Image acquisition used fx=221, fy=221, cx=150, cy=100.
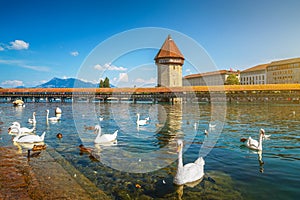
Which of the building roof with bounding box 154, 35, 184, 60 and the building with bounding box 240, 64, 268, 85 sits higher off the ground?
the building roof with bounding box 154, 35, 184, 60

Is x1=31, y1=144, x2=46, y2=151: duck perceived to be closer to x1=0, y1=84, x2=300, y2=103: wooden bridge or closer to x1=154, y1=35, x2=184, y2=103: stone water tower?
x1=0, y1=84, x2=300, y2=103: wooden bridge

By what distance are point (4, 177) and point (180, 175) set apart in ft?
12.2

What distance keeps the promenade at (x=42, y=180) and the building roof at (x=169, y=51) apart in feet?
165

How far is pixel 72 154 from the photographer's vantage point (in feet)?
22.4

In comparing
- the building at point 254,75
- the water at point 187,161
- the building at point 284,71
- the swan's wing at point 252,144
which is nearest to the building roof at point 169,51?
the building at point 284,71

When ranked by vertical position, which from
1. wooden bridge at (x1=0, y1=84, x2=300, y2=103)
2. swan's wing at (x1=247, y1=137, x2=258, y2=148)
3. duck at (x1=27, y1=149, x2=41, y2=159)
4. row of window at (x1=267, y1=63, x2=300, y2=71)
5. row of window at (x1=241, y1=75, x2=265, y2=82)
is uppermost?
row of window at (x1=267, y1=63, x2=300, y2=71)

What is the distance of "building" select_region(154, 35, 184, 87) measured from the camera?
2154 inches

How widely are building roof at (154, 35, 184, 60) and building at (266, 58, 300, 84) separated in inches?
1647

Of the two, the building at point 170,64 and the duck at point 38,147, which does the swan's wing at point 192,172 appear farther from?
the building at point 170,64

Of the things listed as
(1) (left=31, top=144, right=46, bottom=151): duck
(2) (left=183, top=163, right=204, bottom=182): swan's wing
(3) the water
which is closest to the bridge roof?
(3) the water

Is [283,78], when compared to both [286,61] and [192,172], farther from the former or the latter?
[192,172]

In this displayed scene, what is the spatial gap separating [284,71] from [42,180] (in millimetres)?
86819

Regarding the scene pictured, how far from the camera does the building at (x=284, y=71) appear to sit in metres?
71.4

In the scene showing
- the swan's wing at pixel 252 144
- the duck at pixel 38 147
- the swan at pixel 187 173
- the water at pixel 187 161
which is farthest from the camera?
the swan's wing at pixel 252 144
